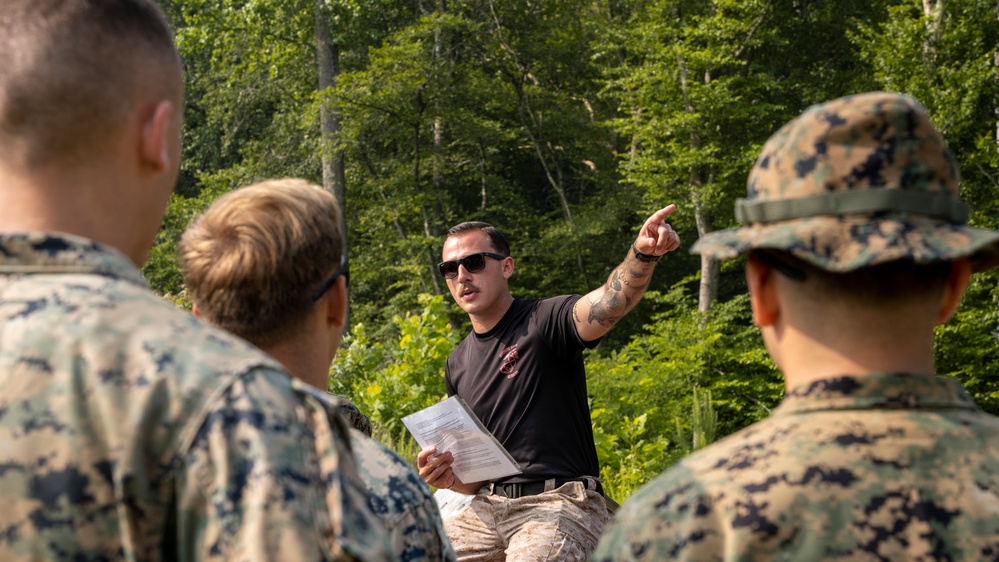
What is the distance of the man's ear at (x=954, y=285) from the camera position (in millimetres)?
1883

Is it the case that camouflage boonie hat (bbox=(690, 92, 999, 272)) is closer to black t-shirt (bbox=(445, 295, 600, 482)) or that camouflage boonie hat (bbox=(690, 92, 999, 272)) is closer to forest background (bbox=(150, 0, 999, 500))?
black t-shirt (bbox=(445, 295, 600, 482))

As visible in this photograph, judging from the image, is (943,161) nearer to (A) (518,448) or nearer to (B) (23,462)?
(B) (23,462)

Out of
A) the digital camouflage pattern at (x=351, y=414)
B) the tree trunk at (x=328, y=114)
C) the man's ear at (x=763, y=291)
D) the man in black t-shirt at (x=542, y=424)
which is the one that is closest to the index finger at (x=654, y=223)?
the man in black t-shirt at (x=542, y=424)

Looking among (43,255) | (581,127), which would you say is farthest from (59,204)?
(581,127)

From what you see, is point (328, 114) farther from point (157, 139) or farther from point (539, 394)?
point (157, 139)

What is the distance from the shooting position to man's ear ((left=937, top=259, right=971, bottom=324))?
1.88 m

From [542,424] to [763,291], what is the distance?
130 inches

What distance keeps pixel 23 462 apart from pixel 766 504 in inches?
43.2

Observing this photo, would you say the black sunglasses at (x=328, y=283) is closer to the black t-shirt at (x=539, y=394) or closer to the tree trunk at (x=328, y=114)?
the black t-shirt at (x=539, y=394)

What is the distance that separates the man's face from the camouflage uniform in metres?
3.66

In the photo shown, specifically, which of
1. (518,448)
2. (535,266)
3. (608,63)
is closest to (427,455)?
(518,448)

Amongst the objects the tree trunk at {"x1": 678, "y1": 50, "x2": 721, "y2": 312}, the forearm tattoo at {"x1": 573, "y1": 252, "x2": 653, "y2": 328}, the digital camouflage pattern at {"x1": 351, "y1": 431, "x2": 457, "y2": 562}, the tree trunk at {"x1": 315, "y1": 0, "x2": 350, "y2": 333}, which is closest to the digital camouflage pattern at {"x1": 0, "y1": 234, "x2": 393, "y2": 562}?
the digital camouflage pattern at {"x1": 351, "y1": 431, "x2": 457, "y2": 562}

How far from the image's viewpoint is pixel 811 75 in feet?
75.7

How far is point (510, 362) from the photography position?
532 centimetres
